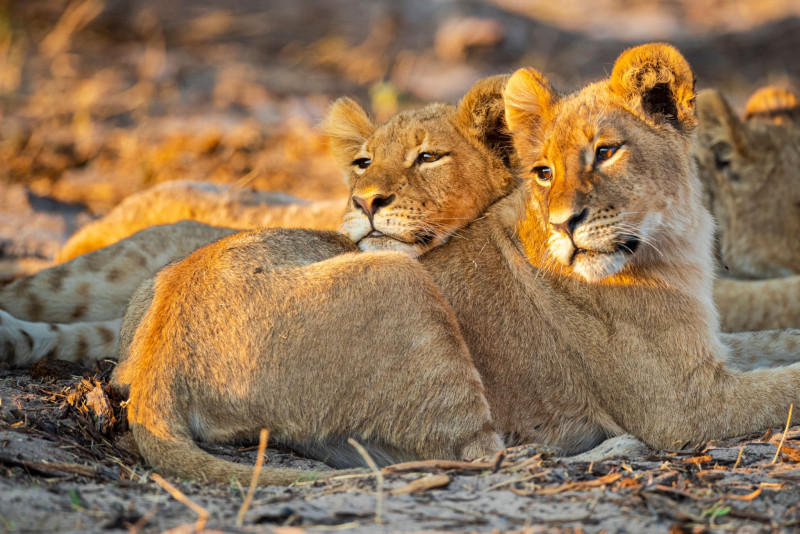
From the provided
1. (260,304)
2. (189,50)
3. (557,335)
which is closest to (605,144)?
(557,335)

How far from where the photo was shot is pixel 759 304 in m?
5.91

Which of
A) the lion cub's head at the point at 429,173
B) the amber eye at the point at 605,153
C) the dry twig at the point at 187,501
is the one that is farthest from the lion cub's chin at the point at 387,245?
the dry twig at the point at 187,501

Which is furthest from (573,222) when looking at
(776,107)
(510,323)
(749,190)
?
(776,107)

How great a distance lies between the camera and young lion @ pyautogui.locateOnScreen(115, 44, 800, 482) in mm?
3645

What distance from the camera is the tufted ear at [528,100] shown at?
4496 mm

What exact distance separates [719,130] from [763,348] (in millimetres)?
2218

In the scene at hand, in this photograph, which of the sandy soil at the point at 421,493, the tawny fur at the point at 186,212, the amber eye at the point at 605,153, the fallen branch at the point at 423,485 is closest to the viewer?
the sandy soil at the point at 421,493

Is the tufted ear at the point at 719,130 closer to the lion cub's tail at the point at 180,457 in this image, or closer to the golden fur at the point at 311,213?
the golden fur at the point at 311,213

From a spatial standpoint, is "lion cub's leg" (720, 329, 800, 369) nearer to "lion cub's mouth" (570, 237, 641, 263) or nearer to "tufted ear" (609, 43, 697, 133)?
"lion cub's mouth" (570, 237, 641, 263)

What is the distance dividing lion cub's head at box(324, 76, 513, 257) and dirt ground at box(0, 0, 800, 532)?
1.27 m

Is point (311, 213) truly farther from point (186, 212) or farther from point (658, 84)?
point (658, 84)

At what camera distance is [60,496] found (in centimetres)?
303

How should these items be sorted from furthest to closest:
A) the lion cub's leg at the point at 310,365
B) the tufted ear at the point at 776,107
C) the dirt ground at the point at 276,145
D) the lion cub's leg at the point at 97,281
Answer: the tufted ear at the point at 776,107 < the lion cub's leg at the point at 97,281 < the lion cub's leg at the point at 310,365 < the dirt ground at the point at 276,145

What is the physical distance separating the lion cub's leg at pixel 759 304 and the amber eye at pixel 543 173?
217 cm
